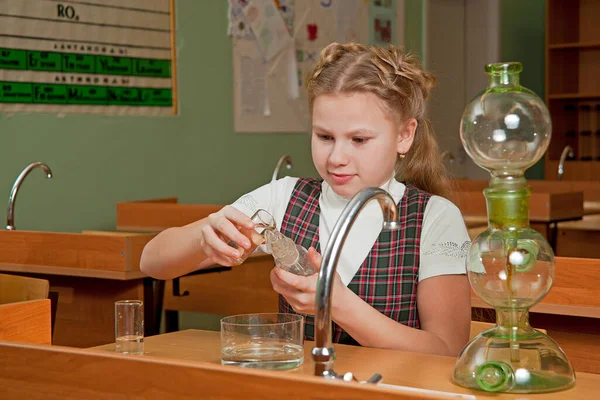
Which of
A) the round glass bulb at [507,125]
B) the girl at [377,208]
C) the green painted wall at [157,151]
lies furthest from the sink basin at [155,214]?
the round glass bulb at [507,125]

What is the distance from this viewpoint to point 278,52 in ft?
16.8

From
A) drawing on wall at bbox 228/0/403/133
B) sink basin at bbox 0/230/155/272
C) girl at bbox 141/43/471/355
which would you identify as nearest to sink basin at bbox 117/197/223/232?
sink basin at bbox 0/230/155/272

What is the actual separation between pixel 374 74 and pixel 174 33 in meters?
2.99

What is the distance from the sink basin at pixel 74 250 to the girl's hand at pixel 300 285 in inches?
63.6

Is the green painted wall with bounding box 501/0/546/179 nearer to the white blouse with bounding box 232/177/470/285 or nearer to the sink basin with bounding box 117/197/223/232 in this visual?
the sink basin with bounding box 117/197/223/232

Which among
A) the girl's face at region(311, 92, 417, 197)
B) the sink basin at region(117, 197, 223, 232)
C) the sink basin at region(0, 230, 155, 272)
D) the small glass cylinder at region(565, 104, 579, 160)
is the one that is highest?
the small glass cylinder at region(565, 104, 579, 160)

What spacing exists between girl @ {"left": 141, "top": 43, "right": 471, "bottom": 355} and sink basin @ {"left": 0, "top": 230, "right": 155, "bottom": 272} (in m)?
1.12

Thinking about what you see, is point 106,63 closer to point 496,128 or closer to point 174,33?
point 174,33

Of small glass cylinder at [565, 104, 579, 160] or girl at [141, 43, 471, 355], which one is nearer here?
girl at [141, 43, 471, 355]

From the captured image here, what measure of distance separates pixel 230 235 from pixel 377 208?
519 mm

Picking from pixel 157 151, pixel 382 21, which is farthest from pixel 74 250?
pixel 382 21

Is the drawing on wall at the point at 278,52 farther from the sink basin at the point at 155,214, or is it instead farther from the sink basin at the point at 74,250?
the sink basin at the point at 74,250

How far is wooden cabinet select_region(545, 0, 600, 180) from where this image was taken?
22.8 feet

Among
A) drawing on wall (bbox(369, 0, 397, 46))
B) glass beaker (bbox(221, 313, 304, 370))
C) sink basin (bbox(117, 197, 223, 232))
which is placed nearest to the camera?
glass beaker (bbox(221, 313, 304, 370))
